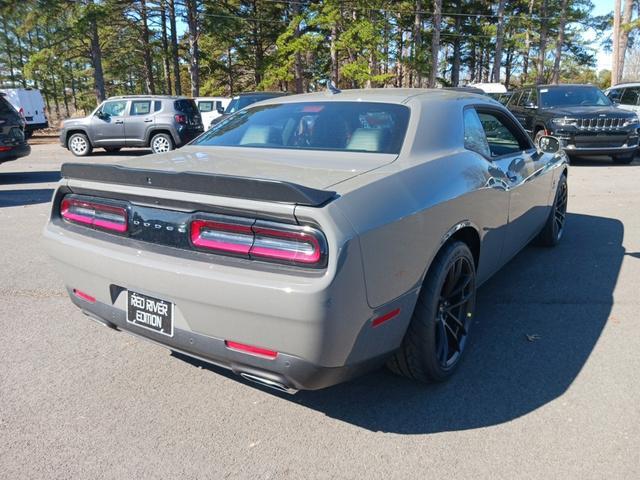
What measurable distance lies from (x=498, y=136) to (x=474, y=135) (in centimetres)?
78

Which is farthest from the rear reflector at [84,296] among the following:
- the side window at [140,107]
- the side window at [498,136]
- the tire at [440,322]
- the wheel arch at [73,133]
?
the wheel arch at [73,133]

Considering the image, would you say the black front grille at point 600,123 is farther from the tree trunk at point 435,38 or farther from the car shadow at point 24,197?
the tree trunk at point 435,38

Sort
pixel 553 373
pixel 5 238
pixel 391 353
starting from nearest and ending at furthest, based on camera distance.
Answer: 1. pixel 391 353
2. pixel 553 373
3. pixel 5 238

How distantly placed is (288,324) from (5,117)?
9.68 metres

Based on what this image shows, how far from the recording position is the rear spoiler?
6.68 ft

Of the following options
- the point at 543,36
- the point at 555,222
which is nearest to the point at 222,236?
the point at 555,222

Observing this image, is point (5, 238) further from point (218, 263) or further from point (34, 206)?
point (218, 263)

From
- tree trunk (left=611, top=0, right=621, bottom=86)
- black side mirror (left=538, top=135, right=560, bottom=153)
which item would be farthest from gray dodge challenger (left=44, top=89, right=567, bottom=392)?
tree trunk (left=611, top=0, right=621, bottom=86)

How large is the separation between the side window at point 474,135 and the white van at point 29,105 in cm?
2387

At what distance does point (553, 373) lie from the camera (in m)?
2.99

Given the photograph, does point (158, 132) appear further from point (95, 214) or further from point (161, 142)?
point (95, 214)

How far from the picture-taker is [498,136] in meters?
4.10

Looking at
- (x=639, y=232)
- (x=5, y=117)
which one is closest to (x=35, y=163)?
(x=5, y=117)

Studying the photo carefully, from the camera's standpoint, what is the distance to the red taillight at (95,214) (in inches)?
101
